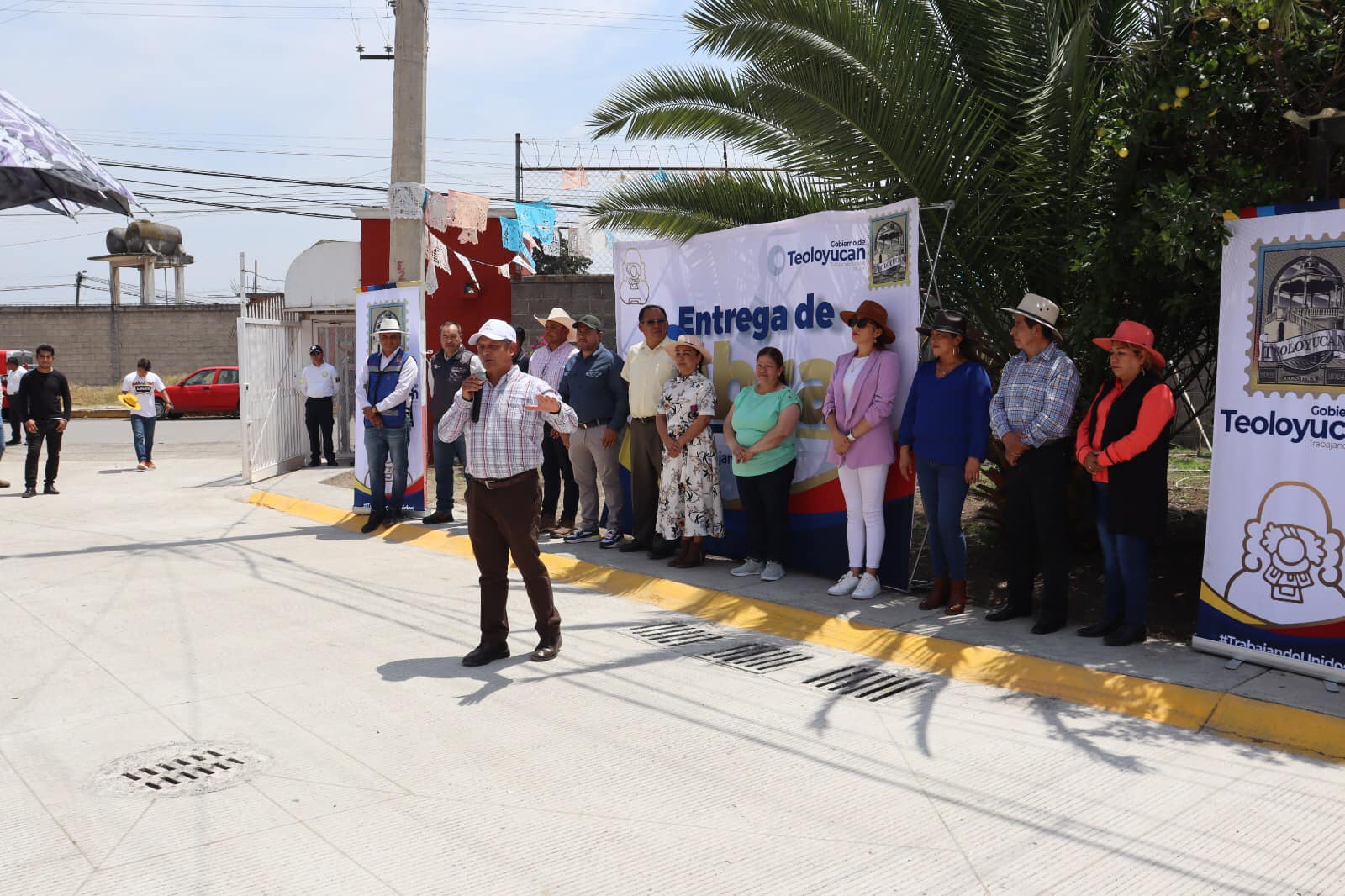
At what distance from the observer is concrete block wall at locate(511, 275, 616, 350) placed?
54.7 feet

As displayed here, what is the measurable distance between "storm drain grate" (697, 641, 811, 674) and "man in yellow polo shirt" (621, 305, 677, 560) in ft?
8.37

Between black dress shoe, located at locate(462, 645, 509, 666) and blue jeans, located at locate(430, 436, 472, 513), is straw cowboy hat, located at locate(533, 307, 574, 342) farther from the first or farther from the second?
black dress shoe, located at locate(462, 645, 509, 666)

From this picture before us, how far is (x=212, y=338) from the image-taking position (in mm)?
39594

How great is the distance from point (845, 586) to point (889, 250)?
92.7 inches

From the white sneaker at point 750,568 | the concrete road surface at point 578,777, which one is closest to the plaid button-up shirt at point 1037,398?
the concrete road surface at point 578,777

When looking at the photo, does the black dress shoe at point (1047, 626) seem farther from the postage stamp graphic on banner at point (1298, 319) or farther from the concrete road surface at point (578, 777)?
the postage stamp graphic on banner at point (1298, 319)

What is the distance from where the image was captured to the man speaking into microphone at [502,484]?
20.7 ft

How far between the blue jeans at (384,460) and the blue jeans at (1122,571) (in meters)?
7.07

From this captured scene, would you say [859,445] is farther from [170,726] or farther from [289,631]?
[170,726]

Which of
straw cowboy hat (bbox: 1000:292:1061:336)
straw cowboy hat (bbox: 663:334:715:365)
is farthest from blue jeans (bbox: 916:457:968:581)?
straw cowboy hat (bbox: 663:334:715:365)

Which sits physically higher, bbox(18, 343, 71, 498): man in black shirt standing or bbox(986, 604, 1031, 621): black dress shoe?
bbox(18, 343, 71, 498): man in black shirt standing

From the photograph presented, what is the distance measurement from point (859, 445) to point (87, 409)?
30.5 m

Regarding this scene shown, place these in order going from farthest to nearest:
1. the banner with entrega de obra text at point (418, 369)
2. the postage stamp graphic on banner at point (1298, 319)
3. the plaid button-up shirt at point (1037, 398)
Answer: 1. the banner with entrega de obra text at point (418, 369)
2. the plaid button-up shirt at point (1037, 398)
3. the postage stamp graphic on banner at point (1298, 319)

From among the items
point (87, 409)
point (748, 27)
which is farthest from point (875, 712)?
point (87, 409)
